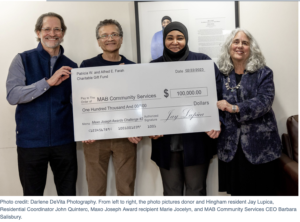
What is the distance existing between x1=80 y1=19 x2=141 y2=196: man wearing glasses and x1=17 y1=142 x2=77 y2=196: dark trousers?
15 cm

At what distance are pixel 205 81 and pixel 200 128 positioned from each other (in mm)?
370

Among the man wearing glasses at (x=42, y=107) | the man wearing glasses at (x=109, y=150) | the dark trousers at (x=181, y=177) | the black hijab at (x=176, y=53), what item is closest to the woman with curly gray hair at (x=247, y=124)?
the dark trousers at (x=181, y=177)

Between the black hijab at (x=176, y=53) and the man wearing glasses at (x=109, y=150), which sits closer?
the black hijab at (x=176, y=53)

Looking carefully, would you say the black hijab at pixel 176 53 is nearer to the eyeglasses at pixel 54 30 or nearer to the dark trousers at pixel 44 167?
the eyeglasses at pixel 54 30

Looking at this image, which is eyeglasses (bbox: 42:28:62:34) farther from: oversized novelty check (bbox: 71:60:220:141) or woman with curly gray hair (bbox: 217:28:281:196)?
woman with curly gray hair (bbox: 217:28:281:196)

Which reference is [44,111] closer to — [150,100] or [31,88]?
[31,88]

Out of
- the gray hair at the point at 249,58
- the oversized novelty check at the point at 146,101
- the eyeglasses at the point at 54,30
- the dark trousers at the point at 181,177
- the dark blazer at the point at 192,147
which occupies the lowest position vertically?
the dark trousers at the point at 181,177

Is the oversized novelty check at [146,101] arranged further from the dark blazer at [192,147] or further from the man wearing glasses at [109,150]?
the man wearing glasses at [109,150]

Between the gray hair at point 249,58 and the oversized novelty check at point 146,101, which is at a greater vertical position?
the gray hair at point 249,58

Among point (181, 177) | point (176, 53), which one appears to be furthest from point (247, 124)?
point (176, 53)

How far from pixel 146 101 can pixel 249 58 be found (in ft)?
2.98

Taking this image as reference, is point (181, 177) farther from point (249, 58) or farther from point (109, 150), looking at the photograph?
point (249, 58)

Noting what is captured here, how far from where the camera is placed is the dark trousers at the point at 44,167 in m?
1.91

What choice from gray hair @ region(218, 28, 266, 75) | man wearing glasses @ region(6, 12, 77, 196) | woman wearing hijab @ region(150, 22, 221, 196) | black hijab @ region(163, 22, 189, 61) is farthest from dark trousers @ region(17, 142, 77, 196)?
gray hair @ region(218, 28, 266, 75)
